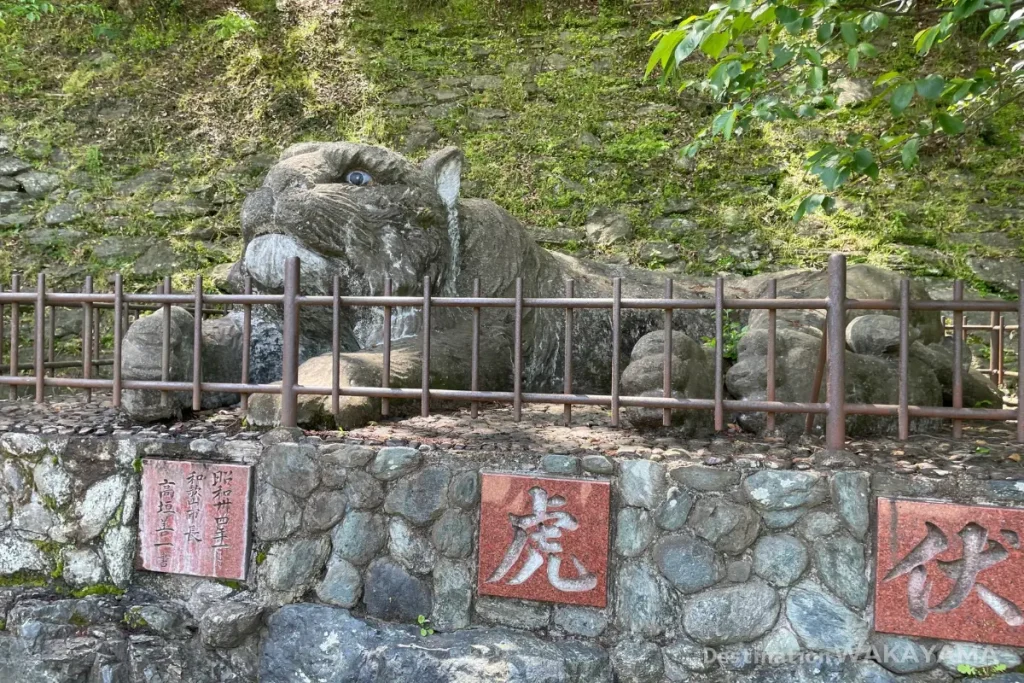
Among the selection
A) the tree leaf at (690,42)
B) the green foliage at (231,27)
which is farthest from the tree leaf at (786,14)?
the green foliage at (231,27)

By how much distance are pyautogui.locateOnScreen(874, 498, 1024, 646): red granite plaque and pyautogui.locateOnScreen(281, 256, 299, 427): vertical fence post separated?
2463 millimetres

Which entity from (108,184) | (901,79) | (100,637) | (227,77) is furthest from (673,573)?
(227,77)

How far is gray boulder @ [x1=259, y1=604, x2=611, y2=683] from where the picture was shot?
9.97 ft

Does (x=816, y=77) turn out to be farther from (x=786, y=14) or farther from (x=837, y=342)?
(x=837, y=342)

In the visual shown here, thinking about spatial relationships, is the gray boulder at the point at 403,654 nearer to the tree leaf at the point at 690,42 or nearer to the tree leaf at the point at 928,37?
the tree leaf at the point at 690,42

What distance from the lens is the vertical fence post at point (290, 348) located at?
3.49 meters

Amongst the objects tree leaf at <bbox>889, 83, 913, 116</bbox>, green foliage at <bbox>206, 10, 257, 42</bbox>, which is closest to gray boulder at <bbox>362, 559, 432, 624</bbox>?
tree leaf at <bbox>889, 83, 913, 116</bbox>

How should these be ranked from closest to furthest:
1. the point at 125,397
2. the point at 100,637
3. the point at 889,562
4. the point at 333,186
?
the point at 889,562
the point at 100,637
the point at 125,397
the point at 333,186

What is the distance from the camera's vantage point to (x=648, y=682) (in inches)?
119

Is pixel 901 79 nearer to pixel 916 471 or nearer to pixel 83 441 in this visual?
pixel 916 471

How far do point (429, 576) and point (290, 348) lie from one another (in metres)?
1.17

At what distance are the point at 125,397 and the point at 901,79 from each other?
373 centimetres

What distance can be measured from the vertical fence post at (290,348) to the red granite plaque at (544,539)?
38.2 inches

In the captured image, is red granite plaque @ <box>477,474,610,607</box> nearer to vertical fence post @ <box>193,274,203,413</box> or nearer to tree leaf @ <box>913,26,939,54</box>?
vertical fence post @ <box>193,274,203,413</box>
